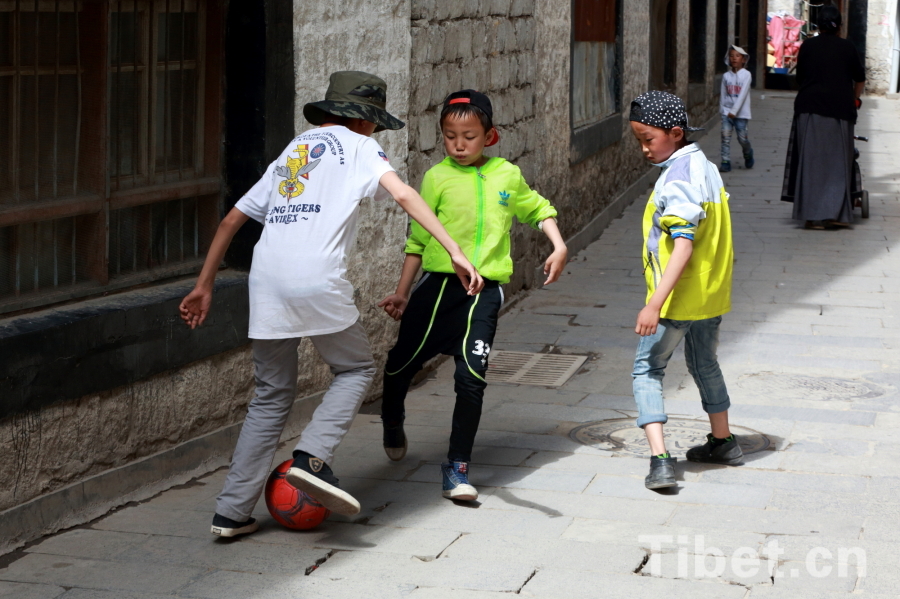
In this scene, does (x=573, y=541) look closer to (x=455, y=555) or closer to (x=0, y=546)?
(x=455, y=555)

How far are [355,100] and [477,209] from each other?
69 cm

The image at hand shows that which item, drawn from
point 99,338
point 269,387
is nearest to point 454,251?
point 269,387

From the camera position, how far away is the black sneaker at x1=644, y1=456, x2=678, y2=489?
448cm

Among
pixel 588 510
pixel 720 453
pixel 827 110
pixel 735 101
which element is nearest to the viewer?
pixel 588 510

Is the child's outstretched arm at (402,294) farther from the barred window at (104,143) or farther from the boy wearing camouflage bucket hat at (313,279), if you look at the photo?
the barred window at (104,143)

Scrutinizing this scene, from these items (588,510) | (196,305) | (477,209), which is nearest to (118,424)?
(196,305)

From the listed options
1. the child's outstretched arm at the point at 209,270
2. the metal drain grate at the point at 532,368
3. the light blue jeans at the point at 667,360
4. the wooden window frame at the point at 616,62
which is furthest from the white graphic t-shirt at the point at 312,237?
the wooden window frame at the point at 616,62

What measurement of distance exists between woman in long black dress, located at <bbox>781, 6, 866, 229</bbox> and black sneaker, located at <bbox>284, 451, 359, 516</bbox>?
25.2 feet

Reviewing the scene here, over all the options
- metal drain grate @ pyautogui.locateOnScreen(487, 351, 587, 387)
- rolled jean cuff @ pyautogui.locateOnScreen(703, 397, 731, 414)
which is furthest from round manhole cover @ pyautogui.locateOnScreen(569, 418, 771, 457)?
metal drain grate @ pyautogui.locateOnScreen(487, 351, 587, 387)

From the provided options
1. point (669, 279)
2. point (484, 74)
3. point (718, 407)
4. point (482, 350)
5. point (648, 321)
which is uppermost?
point (484, 74)

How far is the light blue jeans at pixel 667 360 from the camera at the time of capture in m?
4.60

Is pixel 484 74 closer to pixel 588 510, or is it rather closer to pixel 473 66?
pixel 473 66

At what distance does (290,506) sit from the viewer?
158 inches

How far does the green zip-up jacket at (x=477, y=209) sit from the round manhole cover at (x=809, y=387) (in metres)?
2.09
